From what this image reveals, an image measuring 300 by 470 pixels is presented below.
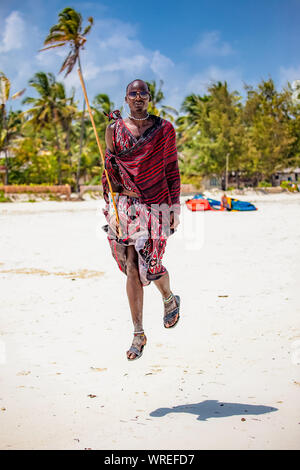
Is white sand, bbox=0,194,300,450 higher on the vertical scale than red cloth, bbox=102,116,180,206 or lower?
lower

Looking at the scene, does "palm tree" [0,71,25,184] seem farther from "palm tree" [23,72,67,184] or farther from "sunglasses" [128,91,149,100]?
"sunglasses" [128,91,149,100]

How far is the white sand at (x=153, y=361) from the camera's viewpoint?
377 centimetres

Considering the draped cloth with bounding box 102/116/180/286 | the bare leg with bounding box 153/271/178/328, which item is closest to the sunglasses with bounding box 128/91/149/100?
the draped cloth with bounding box 102/116/180/286

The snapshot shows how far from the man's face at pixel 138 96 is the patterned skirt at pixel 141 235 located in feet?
2.20

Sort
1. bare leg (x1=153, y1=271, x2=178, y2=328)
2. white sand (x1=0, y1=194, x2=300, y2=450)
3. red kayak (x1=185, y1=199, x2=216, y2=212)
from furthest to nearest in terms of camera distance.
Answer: red kayak (x1=185, y1=199, x2=216, y2=212) → bare leg (x1=153, y1=271, x2=178, y2=328) → white sand (x1=0, y1=194, x2=300, y2=450)

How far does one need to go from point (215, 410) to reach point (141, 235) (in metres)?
1.47

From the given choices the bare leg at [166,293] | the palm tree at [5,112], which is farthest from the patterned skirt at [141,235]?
the palm tree at [5,112]

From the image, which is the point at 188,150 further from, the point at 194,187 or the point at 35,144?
the point at 35,144

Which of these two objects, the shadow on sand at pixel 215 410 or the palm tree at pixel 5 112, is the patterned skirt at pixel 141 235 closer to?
the shadow on sand at pixel 215 410

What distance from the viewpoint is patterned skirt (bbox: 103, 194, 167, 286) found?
157 inches

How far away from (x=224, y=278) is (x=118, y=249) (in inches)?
227

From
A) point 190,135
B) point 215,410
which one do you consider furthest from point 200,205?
point 190,135

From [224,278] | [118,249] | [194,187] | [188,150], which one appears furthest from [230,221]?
[188,150]

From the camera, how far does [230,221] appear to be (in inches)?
797
